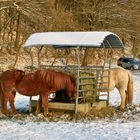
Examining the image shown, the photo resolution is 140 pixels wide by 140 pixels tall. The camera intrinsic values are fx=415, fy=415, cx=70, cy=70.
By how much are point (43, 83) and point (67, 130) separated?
10.1 feet

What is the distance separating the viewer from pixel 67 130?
9.48m

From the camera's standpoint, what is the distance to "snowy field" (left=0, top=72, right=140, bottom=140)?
8.61 metres

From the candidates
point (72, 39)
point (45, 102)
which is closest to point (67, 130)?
point (45, 102)

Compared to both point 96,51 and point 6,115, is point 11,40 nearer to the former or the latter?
point 96,51

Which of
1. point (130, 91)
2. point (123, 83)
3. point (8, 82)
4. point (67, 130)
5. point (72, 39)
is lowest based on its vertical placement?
point (67, 130)

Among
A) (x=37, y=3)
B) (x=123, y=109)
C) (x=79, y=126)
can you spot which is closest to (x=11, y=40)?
(x=37, y=3)

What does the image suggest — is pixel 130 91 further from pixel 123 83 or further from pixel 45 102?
pixel 45 102

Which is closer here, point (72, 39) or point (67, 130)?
point (67, 130)

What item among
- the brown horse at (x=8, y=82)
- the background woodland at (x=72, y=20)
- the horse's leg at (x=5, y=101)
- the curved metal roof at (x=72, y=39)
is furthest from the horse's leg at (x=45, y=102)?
the background woodland at (x=72, y=20)

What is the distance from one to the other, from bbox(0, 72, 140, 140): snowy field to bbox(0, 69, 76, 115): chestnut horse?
1318 millimetres

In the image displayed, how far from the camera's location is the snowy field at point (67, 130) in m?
8.61

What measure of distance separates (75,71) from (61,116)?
1.75 meters

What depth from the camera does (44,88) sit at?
12.3 meters

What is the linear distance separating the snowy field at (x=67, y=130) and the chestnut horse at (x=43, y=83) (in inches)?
51.9
